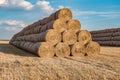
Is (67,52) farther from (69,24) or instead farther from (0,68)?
(0,68)

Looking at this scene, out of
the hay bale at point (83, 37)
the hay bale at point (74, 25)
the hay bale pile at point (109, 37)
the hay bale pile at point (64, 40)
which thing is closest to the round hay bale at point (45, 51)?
the hay bale pile at point (64, 40)

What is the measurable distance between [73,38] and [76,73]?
579cm

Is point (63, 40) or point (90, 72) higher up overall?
point (63, 40)

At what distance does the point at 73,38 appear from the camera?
41.6 ft

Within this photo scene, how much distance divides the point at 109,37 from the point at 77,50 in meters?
15.6

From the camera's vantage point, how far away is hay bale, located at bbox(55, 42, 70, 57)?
1183cm

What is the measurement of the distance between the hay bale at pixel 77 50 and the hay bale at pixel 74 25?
126 centimetres

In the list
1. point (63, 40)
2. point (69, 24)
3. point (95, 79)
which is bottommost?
point (95, 79)

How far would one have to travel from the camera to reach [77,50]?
12.2m

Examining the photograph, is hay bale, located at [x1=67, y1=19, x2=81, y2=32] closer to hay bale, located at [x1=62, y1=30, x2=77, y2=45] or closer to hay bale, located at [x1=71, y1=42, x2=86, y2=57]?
hay bale, located at [x1=62, y1=30, x2=77, y2=45]

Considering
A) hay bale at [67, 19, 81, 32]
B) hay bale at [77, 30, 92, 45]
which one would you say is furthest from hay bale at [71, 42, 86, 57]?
hay bale at [67, 19, 81, 32]

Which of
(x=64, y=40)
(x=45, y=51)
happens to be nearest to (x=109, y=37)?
(x=64, y=40)

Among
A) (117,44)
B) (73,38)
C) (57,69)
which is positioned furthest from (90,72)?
(117,44)

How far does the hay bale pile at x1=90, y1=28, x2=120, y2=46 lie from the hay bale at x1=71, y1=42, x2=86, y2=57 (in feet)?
40.5
